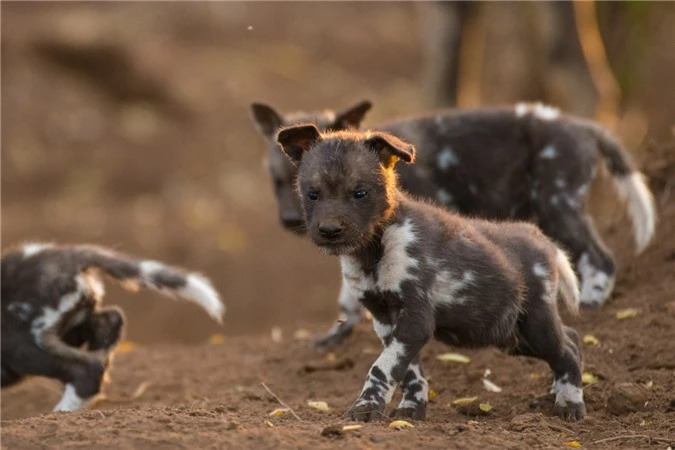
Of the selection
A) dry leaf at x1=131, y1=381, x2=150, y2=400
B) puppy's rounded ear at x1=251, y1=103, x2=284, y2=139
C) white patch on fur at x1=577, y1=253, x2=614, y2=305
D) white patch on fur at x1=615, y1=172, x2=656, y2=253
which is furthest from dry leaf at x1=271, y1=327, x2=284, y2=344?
white patch on fur at x1=615, y1=172, x2=656, y2=253

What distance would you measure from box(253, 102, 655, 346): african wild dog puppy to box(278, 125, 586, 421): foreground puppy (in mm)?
2023

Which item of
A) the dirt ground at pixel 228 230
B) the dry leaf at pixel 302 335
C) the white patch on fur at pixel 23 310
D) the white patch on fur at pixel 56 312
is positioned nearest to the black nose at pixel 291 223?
the dirt ground at pixel 228 230

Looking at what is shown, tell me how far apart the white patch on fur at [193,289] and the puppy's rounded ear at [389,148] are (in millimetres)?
2057

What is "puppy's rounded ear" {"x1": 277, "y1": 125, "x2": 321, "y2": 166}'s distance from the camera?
5423mm

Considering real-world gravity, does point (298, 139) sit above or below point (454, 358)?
above

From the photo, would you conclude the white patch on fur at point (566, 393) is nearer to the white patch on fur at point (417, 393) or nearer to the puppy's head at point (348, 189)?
the white patch on fur at point (417, 393)

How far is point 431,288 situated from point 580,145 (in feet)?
9.70

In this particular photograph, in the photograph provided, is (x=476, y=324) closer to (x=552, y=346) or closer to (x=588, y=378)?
(x=552, y=346)

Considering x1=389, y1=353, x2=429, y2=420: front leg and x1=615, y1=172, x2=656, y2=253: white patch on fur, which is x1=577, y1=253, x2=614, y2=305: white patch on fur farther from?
x1=389, y1=353, x2=429, y2=420: front leg

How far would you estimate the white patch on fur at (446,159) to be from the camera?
8016mm

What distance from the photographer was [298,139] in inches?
217

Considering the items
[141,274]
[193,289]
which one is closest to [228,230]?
[141,274]

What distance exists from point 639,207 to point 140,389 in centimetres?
355

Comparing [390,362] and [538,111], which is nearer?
[390,362]
